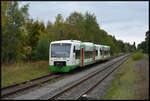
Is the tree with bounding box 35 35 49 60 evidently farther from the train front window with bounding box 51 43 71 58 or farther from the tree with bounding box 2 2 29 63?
the tree with bounding box 2 2 29 63

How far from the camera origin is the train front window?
18984mm

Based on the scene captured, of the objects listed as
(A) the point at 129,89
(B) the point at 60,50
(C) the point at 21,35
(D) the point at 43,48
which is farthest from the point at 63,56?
(C) the point at 21,35

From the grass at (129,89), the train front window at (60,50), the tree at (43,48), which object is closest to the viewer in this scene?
the grass at (129,89)

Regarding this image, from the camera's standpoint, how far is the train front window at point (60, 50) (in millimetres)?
18984

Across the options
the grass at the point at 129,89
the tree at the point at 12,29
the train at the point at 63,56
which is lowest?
the grass at the point at 129,89

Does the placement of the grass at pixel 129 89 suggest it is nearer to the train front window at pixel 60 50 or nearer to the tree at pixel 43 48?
the train front window at pixel 60 50

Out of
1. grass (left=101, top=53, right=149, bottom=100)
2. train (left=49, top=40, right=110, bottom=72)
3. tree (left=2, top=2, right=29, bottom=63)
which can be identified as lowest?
grass (left=101, top=53, right=149, bottom=100)

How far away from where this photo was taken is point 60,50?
19203mm

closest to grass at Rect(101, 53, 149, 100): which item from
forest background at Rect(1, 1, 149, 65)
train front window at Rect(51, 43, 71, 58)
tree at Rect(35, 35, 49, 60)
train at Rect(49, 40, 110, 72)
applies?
forest background at Rect(1, 1, 149, 65)

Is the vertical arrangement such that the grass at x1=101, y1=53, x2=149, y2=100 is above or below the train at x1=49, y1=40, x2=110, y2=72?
below

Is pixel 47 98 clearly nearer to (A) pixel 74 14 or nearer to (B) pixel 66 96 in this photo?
(B) pixel 66 96

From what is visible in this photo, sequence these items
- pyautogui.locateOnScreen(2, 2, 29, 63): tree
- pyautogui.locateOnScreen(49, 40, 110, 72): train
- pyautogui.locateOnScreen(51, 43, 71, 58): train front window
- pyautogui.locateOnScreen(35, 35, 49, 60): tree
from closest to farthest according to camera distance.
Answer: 1. pyautogui.locateOnScreen(49, 40, 110, 72): train
2. pyautogui.locateOnScreen(51, 43, 71, 58): train front window
3. pyautogui.locateOnScreen(35, 35, 49, 60): tree
4. pyautogui.locateOnScreen(2, 2, 29, 63): tree

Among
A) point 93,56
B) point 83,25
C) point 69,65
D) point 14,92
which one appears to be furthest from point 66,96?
point 83,25

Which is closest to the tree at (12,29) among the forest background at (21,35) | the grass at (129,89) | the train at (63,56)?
the forest background at (21,35)
